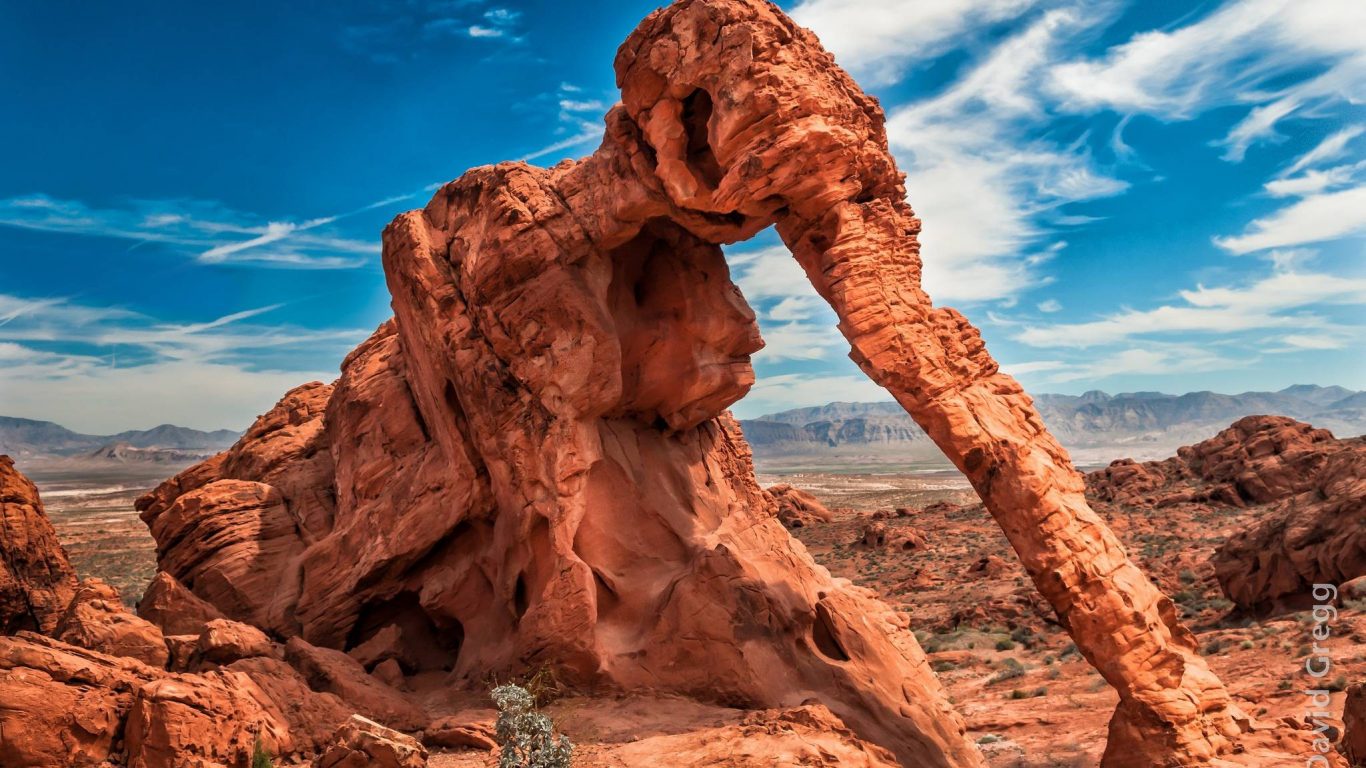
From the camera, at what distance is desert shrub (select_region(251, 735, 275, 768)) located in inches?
357

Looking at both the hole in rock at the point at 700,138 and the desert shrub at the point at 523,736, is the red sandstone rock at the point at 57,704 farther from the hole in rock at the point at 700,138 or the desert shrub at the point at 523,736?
the hole in rock at the point at 700,138

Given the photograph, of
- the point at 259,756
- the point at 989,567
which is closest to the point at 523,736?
the point at 259,756

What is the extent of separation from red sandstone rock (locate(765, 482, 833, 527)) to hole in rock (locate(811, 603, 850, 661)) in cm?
3403

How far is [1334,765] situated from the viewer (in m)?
10.2

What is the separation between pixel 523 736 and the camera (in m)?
8.63

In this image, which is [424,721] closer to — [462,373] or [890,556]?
[462,373]

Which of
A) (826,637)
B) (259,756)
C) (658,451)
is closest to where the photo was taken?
(259,756)

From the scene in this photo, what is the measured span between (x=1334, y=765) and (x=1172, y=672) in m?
1.85

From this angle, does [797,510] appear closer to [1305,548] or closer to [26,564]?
[1305,548]

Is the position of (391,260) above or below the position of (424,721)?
above

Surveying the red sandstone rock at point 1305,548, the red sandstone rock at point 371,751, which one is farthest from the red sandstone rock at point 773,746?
the red sandstone rock at point 1305,548

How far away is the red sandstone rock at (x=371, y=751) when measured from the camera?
8.34 m

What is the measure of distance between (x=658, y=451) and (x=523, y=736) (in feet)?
26.9

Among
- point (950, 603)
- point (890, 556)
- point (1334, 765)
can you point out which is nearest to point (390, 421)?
point (1334, 765)
